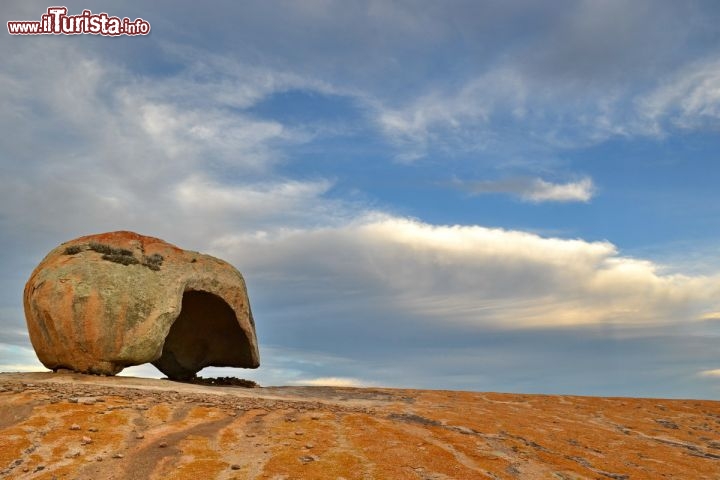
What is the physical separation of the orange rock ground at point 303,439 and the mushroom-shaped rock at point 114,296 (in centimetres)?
99

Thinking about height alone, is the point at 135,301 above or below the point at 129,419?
above

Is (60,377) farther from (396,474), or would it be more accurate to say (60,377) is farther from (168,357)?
(396,474)

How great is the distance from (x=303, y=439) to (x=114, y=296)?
10.3 meters

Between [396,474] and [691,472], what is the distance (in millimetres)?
7231

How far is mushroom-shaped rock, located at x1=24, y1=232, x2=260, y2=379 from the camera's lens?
19.9 meters

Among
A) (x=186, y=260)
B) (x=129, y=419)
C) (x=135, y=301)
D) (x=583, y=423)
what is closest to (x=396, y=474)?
(x=129, y=419)

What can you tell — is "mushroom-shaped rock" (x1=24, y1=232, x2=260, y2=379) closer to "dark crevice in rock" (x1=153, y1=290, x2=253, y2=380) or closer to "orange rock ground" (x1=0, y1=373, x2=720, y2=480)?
"orange rock ground" (x1=0, y1=373, x2=720, y2=480)

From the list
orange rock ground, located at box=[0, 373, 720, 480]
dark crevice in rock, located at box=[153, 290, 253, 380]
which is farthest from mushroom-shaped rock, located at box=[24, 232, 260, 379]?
dark crevice in rock, located at box=[153, 290, 253, 380]

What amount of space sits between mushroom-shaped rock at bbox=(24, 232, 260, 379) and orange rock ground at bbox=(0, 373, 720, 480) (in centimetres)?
99

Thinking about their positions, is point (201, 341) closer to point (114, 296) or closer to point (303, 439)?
point (114, 296)

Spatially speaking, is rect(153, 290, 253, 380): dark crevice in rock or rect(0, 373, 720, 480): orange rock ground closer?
rect(0, 373, 720, 480): orange rock ground

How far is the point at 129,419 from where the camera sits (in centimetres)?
1380

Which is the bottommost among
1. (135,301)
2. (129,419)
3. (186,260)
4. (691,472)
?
(691,472)

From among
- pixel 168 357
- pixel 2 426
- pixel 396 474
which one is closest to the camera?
pixel 396 474
